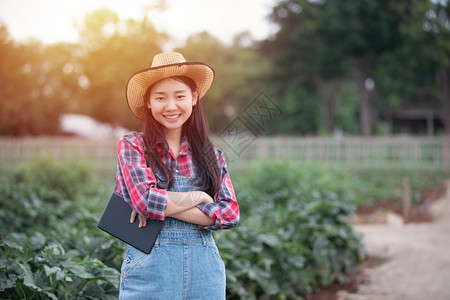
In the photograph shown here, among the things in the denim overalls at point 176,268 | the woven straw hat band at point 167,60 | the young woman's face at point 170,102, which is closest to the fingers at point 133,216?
the denim overalls at point 176,268

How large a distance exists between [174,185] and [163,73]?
0.48 metres

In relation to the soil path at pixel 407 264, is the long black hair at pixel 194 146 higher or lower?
higher

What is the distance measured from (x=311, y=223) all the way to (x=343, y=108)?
31.3 metres

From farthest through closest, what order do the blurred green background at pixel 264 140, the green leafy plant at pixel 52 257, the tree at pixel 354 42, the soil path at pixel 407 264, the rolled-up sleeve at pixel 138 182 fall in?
the tree at pixel 354 42 → the soil path at pixel 407 264 → the blurred green background at pixel 264 140 → the green leafy plant at pixel 52 257 → the rolled-up sleeve at pixel 138 182

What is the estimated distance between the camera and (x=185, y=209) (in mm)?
1816

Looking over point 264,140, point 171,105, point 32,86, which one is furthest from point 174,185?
point 32,86

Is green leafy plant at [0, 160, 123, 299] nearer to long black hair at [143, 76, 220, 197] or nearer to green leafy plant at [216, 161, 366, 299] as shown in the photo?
long black hair at [143, 76, 220, 197]

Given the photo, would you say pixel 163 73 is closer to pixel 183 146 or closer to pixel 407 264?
pixel 183 146

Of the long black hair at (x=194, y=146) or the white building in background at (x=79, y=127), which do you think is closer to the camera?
the long black hair at (x=194, y=146)

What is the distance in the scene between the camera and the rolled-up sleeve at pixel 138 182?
1738 millimetres

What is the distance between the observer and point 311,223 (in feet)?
14.7

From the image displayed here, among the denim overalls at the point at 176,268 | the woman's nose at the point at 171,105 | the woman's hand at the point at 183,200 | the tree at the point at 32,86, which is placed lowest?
the denim overalls at the point at 176,268

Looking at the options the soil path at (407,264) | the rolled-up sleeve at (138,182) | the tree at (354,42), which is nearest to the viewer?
the rolled-up sleeve at (138,182)

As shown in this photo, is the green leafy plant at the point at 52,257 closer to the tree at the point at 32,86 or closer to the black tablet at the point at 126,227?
the black tablet at the point at 126,227
